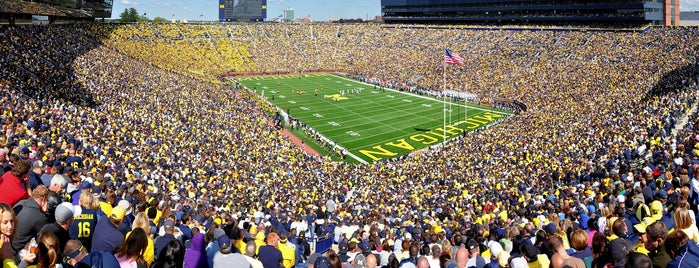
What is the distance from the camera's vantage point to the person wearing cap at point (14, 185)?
6.19 metres

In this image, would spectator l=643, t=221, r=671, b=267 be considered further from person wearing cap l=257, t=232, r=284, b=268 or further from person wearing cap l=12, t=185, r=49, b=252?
person wearing cap l=12, t=185, r=49, b=252

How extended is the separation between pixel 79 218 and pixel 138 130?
17304 mm

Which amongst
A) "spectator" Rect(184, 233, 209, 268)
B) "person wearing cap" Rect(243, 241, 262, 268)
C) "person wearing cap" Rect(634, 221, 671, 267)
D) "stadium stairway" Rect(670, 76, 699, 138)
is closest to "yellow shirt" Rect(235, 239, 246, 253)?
"person wearing cap" Rect(243, 241, 262, 268)

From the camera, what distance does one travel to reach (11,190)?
6250 mm

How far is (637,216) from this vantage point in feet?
25.5

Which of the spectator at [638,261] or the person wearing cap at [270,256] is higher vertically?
the spectator at [638,261]

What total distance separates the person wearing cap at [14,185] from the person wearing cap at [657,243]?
23.8 ft

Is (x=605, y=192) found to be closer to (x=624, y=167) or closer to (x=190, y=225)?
(x=624, y=167)

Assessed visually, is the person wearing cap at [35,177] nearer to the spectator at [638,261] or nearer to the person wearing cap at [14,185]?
the person wearing cap at [14,185]

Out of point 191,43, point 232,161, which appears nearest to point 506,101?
point 232,161

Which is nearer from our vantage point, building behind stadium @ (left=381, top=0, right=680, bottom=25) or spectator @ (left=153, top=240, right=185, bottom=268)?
spectator @ (left=153, top=240, right=185, bottom=268)

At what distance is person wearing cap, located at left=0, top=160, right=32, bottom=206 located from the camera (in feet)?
20.3

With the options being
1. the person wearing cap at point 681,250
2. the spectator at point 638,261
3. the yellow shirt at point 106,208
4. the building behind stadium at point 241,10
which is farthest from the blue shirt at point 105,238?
the building behind stadium at point 241,10

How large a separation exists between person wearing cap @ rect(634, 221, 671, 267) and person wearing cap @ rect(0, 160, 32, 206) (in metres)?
7.25
